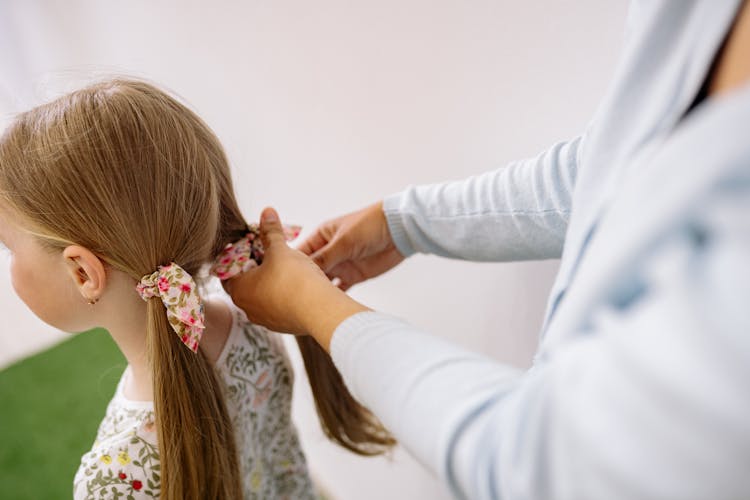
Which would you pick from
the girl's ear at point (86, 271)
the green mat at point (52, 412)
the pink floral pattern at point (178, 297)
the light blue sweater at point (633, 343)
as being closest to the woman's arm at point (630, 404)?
the light blue sweater at point (633, 343)

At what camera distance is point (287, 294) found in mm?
552

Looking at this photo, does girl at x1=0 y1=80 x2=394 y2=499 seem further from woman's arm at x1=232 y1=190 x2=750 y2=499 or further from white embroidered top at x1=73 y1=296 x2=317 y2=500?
woman's arm at x1=232 y1=190 x2=750 y2=499

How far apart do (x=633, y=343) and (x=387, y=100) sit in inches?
28.0

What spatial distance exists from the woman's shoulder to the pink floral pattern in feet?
0.49

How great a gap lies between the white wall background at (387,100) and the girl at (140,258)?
0.14 meters

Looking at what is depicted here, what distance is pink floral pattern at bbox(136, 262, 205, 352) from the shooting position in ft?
1.86

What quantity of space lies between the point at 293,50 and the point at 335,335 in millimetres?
705

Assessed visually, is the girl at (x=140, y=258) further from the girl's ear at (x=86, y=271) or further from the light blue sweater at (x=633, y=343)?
the light blue sweater at (x=633, y=343)

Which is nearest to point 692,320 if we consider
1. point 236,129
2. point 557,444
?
Result: point 557,444

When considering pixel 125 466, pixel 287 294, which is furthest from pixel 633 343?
pixel 125 466

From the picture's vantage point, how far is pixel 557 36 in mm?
660

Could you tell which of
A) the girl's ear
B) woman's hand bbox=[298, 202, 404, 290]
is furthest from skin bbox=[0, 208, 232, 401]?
woman's hand bbox=[298, 202, 404, 290]

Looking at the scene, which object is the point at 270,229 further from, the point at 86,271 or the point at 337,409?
the point at 337,409

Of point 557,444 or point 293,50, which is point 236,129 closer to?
point 293,50
